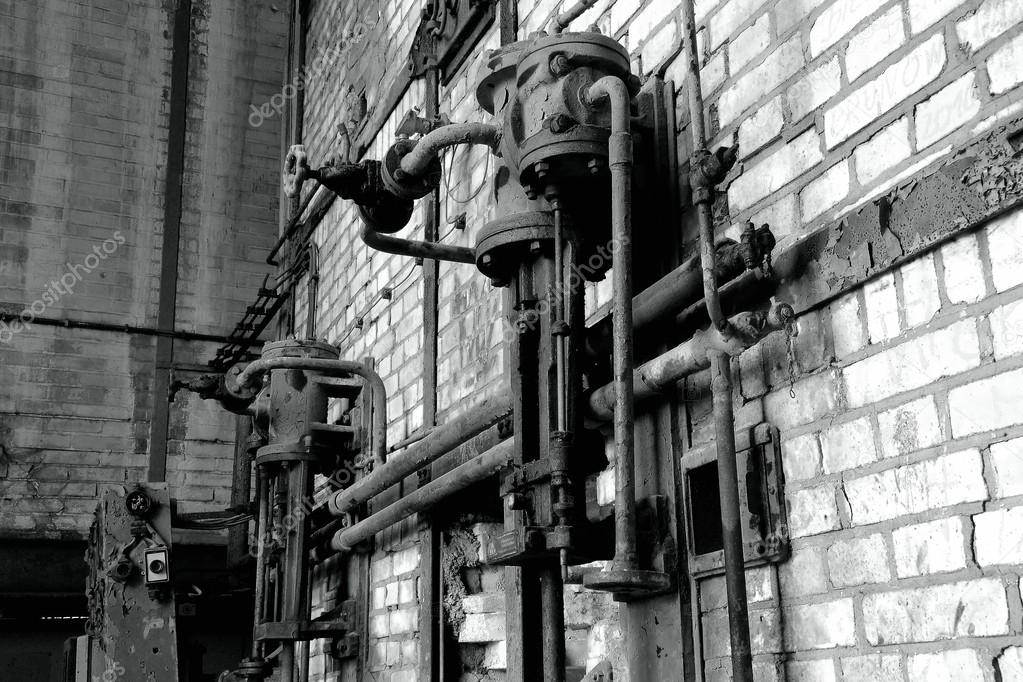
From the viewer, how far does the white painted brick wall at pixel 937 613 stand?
169 centimetres

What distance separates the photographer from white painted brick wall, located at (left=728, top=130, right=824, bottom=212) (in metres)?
2.27

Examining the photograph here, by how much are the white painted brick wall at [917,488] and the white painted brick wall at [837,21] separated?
0.94 m

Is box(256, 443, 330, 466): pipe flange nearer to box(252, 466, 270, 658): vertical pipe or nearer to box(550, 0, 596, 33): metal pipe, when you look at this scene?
box(252, 466, 270, 658): vertical pipe

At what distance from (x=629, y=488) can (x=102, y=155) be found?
26.2 feet

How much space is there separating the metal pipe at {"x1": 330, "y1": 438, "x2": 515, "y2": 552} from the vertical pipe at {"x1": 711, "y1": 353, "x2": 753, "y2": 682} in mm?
867

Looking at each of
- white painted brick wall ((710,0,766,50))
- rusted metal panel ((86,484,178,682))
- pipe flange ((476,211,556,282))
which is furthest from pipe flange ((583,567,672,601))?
rusted metal panel ((86,484,178,682))

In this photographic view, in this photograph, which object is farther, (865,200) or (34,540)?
(34,540)

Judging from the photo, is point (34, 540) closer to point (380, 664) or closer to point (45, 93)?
point (45, 93)

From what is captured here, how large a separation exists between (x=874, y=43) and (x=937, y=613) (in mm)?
1120

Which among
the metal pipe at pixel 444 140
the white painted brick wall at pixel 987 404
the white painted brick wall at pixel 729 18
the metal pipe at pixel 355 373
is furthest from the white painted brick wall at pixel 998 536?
the metal pipe at pixel 355 373

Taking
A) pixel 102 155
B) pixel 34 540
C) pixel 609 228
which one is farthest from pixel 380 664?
pixel 102 155

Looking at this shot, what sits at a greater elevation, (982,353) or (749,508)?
(982,353)

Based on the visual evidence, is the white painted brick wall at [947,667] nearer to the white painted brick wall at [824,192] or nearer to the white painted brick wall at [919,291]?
the white painted brick wall at [919,291]

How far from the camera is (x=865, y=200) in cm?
209
